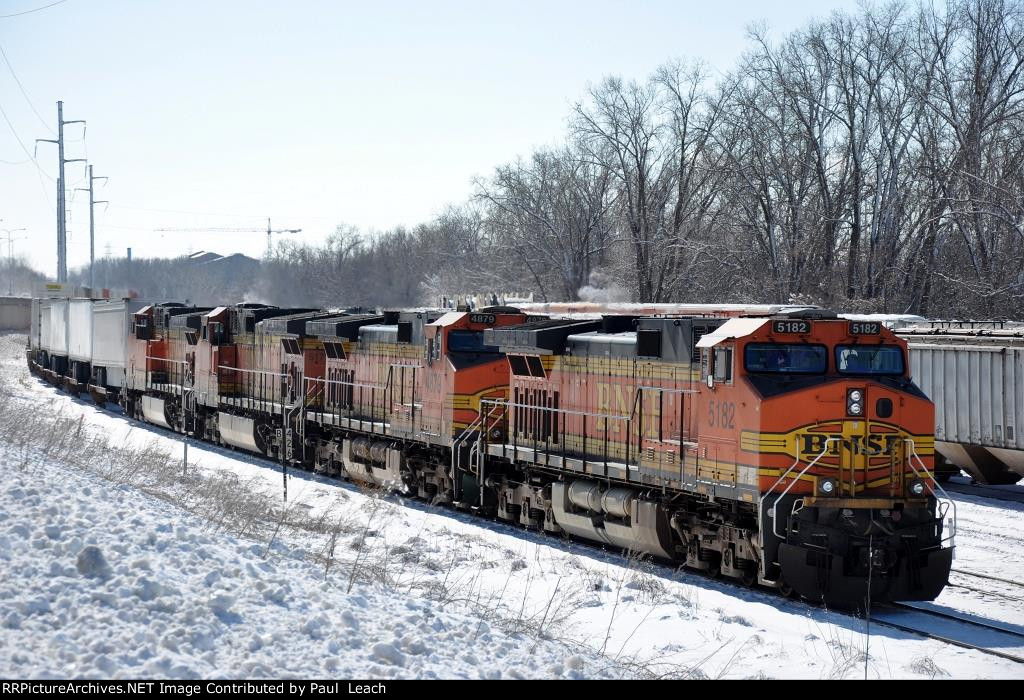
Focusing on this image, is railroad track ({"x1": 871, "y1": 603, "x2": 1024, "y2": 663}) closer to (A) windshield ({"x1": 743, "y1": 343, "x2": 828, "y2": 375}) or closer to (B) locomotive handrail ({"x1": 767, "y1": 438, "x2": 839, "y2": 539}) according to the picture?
(B) locomotive handrail ({"x1": 767, "y1": 438, "x2": 839, "y2": 539})

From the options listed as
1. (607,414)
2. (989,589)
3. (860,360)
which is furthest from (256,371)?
(989,589)

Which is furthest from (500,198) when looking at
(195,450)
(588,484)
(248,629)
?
(248,629)

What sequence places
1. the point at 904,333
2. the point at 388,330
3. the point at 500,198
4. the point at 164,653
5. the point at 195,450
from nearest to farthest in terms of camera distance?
the point at 164,653 → the point at 388,330 → the point at 904,333 → the point at 195,450 → the point at 500,198

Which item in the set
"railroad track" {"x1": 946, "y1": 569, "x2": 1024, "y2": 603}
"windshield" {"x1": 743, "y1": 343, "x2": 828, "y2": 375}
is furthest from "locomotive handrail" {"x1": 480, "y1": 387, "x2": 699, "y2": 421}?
"railroad track" {"x1": 946, "y1": 569, "x2": 1024, "y2": 603}

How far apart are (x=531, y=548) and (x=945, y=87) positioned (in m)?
25.7

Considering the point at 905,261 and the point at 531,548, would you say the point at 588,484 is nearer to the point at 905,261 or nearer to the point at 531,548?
the point at 531,548

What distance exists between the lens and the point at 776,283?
36625 millimetres

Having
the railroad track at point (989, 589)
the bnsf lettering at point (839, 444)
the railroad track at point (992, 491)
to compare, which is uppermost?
the bnsf lettering at point (839, 444)

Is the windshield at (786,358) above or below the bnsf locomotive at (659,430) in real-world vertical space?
above

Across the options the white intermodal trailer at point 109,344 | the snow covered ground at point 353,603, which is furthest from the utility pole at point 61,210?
the snow covered ground at point 353,603

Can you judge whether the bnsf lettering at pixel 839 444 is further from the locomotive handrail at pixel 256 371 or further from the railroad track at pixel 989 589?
the locomotive handrail at pixel 256 371

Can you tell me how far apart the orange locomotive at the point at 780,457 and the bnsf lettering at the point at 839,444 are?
2 cm

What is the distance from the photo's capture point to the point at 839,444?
456 inches

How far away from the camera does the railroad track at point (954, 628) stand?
1014cm
